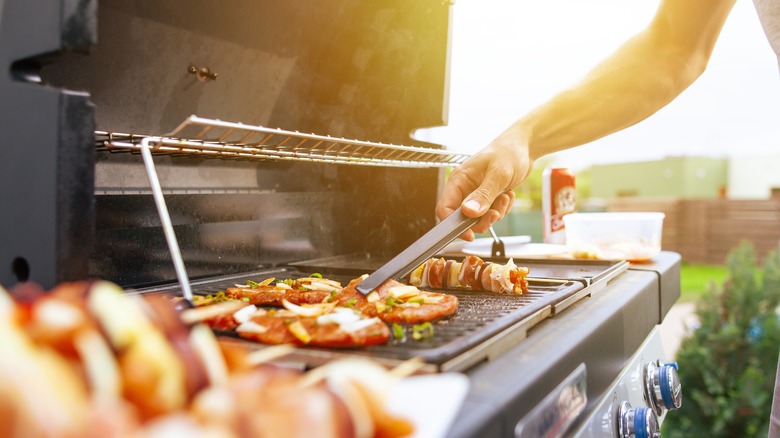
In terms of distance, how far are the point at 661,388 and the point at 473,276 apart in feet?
1.86

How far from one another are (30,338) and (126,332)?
3.3 inches

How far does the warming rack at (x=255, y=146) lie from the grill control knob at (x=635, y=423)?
0.82 meters

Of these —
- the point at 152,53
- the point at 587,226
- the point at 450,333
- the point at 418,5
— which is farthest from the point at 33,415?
the point at 587,226

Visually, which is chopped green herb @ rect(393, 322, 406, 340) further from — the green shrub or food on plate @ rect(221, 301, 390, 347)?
the green shrub

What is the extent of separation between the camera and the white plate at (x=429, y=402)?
24.5 inches

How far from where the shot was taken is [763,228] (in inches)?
553

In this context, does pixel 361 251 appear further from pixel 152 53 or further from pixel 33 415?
pixel 33 415

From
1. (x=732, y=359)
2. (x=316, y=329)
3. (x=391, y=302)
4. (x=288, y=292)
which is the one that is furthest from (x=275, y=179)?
(x=732, y=359)

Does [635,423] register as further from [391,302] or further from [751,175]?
[751,175]

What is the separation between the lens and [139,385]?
572 mm

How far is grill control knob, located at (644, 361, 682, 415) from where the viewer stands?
1.63 meters

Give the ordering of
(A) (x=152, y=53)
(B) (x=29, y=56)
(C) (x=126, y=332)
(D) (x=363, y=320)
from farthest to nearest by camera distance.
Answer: (A) (x=152, y=53), (D) (x=363, y=320), (B) (x=29, y=56), (C) (x=126, y=332)

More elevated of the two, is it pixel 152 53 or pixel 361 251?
pixel 152 53

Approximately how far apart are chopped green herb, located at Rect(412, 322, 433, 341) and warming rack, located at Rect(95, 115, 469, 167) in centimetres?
46
